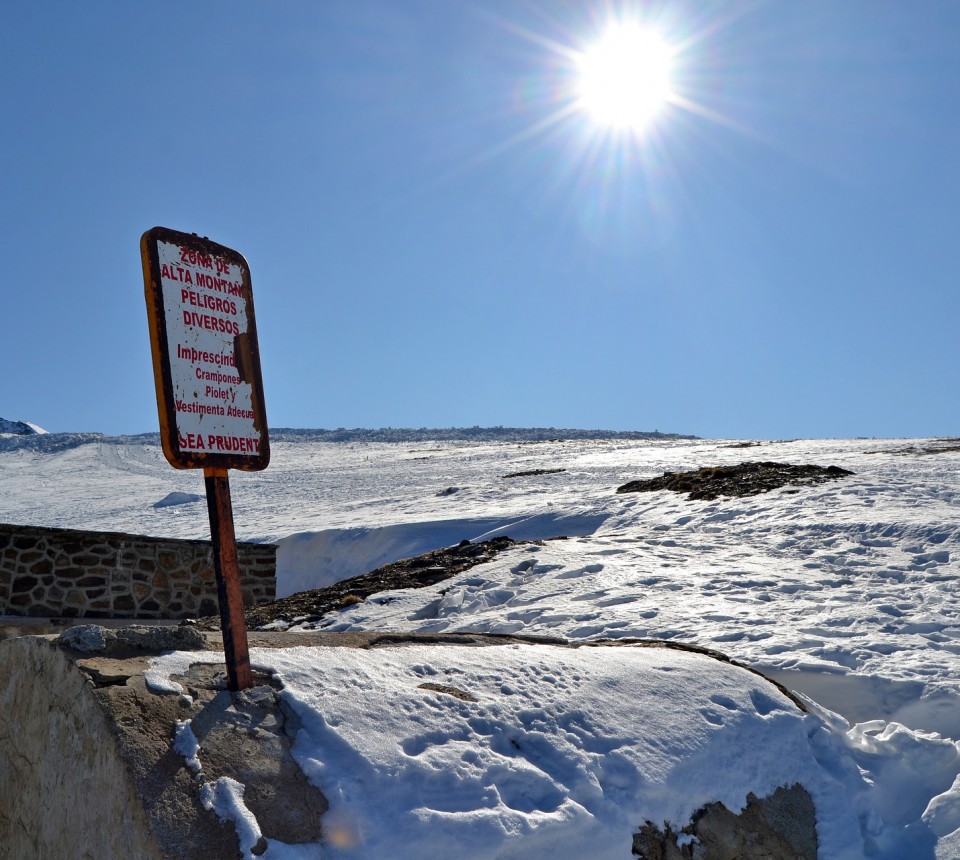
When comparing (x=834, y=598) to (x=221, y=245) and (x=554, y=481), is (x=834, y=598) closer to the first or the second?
(x=221, y=245)

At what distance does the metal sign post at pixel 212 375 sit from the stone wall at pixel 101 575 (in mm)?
8422

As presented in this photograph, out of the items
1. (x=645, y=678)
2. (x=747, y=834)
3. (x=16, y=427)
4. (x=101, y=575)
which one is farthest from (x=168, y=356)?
(x=16, y=427)

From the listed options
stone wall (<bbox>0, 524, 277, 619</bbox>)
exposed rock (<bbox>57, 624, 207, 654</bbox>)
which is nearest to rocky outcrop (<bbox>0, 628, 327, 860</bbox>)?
exposed rock (<bbox>57, 624, 207, 654</bbox>)

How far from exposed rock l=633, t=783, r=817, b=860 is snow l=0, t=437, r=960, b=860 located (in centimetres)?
6

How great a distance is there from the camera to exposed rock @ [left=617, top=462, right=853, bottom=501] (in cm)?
1405

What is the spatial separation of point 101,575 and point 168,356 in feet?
30.2

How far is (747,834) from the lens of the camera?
385 cm

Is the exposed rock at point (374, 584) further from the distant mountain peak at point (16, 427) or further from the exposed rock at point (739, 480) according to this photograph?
the distant mountain peak at point (16, 427)

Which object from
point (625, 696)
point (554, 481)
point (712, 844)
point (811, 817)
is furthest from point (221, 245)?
point (554, 481)

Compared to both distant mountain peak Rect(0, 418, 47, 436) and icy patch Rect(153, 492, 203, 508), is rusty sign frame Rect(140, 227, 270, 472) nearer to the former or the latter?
icy patch Rect(153, 492, 203, 508)

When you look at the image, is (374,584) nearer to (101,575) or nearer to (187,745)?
(101,575)

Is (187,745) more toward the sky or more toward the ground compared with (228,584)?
more toward the ground

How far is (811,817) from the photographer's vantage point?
414cm

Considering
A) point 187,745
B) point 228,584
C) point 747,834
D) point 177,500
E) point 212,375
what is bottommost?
point 747,834
